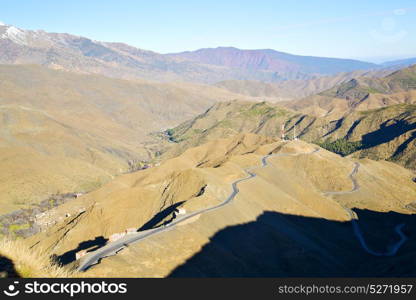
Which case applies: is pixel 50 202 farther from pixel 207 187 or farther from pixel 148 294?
pixel 148 294

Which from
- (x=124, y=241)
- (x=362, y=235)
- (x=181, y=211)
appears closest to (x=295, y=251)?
(x=181, y=211)

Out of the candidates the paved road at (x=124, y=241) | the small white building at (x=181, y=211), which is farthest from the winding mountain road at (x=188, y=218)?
the small white building at (x=181, y=211)

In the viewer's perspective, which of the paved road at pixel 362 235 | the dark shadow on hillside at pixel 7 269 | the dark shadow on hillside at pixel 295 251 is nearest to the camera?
the dark shadow on hillside at pixel 7 269

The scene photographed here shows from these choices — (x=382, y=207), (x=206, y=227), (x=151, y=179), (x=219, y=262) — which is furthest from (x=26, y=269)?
(x=151, y=179)

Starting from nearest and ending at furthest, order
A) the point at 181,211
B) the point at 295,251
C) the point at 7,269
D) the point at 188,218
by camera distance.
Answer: the point at 7,269 → the point at 295,251 → the point at 188,218 → the point at 181,211

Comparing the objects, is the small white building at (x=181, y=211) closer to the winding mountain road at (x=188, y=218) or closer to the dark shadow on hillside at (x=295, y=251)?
the winding mountain road at (x=188, y=218)

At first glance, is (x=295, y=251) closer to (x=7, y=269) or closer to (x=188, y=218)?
(x=188, y=218)
